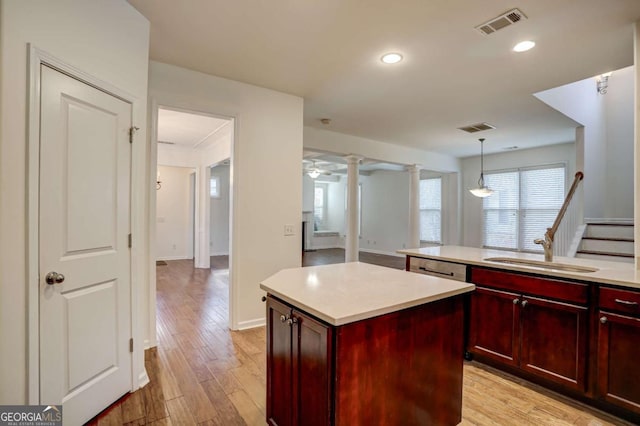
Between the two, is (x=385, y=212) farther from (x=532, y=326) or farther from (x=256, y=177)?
(x=532, y=326)

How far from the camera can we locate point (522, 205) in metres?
6.87

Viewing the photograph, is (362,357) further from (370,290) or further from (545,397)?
(545,397)

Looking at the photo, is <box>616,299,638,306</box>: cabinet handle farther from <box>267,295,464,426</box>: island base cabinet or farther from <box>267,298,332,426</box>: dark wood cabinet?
<box>267,298,332,426</box>: dark wood cabinet

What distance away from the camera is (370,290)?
5.23 feet

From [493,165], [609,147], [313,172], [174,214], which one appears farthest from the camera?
[313,172]

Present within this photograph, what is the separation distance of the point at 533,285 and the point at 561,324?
0.30 metres

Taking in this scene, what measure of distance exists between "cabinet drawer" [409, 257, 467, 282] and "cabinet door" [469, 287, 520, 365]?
0.65 ft

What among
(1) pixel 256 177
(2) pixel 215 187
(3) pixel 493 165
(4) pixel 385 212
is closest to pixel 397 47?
(1) pixel 256 177

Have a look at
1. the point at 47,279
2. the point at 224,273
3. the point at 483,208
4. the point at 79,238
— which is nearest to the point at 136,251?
the point at 79,238

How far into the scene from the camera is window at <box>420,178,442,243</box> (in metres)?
8.82

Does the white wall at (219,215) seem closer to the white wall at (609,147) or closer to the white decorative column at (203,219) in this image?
the white decorative column at (203,219)

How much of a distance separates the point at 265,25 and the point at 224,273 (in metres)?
5.23

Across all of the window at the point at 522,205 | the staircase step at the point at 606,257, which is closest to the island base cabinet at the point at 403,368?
the staircase step at the point at 606,257

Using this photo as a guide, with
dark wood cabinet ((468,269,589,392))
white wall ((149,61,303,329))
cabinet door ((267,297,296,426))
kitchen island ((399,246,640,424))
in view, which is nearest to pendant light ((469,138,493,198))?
kitchen island ((399,246,640,424))
